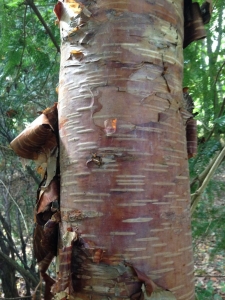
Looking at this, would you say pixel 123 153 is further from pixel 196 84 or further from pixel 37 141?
pixel 196 84

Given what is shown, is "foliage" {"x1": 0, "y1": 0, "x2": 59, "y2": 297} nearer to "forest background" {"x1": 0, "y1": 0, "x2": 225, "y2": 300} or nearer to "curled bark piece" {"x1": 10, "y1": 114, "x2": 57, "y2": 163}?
"forest background" {"x1": 0, "y1": 0, "x2": 225, "y2": 300}

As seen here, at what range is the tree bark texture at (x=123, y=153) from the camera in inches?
26.9

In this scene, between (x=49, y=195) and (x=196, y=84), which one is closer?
(x=49, y=195)

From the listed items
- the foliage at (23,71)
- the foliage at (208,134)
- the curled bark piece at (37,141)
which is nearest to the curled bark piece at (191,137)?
the curled bark piece at (37,141)

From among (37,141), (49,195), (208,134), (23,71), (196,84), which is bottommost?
(49,195)

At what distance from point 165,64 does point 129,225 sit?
405mm

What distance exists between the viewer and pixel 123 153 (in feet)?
2.32

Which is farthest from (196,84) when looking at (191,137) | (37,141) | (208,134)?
(37,141)

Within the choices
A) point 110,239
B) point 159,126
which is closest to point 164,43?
point 159,126

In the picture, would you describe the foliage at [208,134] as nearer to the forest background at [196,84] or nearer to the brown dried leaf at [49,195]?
the forest background at [196,84]

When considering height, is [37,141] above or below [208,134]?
below

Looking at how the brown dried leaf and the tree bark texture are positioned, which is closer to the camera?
the tree bark texture

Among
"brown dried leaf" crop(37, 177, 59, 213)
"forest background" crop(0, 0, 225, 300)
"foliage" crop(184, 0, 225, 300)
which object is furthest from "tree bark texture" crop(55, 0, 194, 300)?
"foliage" crop(184, 0, 225, 300)

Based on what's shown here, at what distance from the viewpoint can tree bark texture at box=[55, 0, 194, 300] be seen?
682mm
